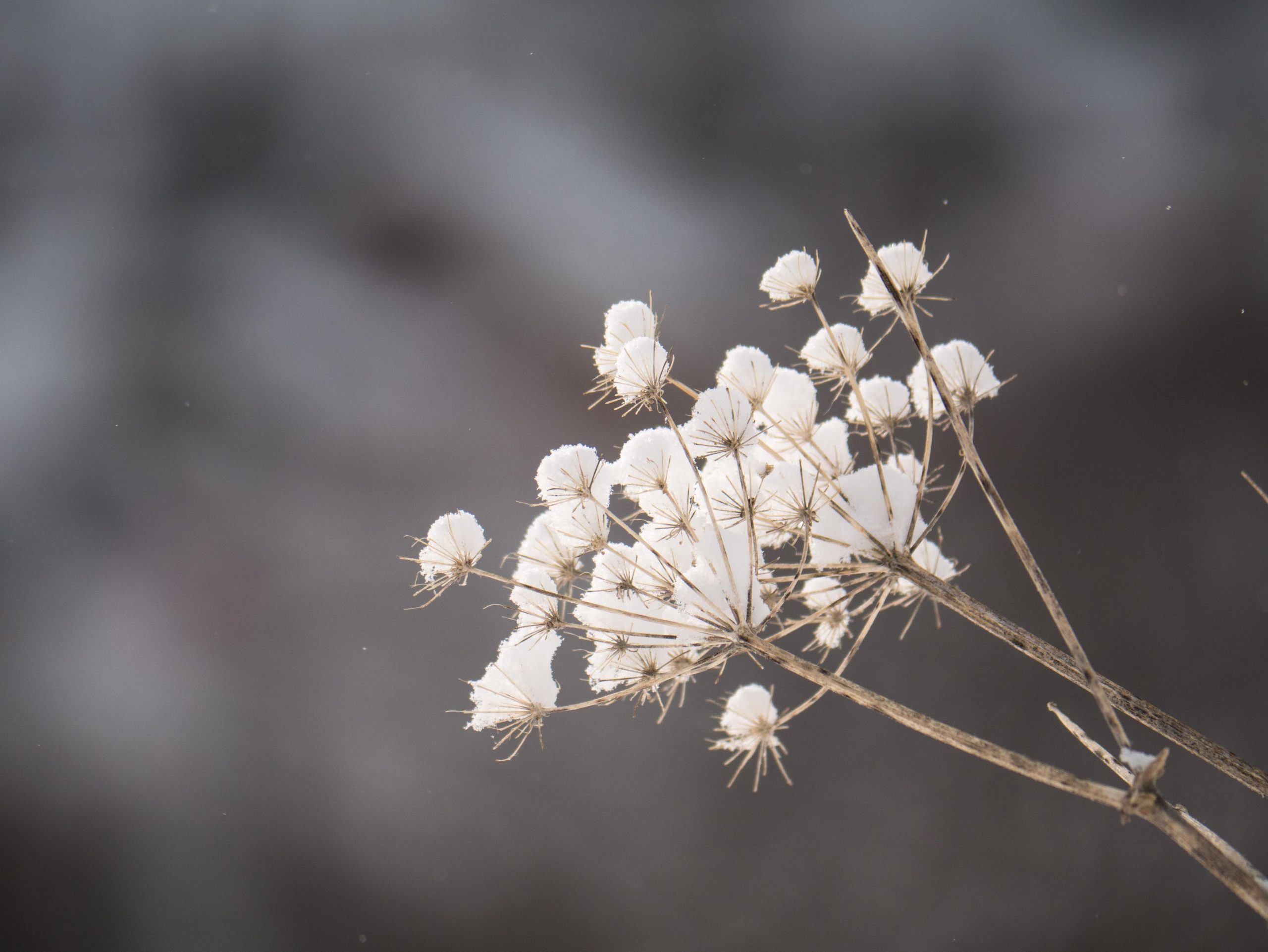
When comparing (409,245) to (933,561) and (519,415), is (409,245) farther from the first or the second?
(933,561)

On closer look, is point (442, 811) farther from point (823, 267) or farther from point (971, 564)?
point (823, 267)

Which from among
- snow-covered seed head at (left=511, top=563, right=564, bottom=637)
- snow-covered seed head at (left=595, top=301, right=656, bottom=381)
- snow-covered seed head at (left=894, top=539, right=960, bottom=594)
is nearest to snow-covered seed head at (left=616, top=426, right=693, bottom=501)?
snow-covered seed head at (left=595, top=301, right=656, bottom=381)

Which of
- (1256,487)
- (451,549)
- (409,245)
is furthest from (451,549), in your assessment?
(409,245)

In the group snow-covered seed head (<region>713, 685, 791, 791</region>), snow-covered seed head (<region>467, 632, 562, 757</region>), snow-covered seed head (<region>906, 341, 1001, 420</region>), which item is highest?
snow-covered seed head (<region>906, 341, 1001, 420</region>)

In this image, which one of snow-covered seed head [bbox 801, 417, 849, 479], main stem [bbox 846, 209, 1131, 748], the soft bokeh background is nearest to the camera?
main stem [bbox 846, 209, 1131, 748]

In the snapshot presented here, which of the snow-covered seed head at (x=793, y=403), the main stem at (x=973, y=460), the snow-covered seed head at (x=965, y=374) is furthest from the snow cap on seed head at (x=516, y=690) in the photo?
the snow-covered seed head at (x=965, y=374)

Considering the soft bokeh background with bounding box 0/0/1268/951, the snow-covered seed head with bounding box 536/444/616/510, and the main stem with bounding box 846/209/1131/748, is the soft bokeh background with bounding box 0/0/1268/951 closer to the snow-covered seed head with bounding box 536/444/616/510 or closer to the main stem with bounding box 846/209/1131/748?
the snow-covered seed head with bounding box 536/444/616/510

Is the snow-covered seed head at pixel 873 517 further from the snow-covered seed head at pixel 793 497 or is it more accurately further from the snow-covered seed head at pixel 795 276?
the snow-covered seed head at pixel 795 276
